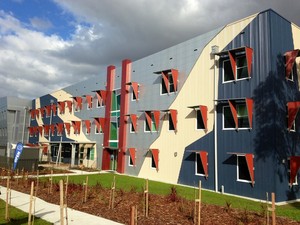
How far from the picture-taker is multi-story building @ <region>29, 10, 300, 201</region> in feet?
59.1

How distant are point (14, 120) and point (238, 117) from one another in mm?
48820

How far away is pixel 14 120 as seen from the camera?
57.5 meters

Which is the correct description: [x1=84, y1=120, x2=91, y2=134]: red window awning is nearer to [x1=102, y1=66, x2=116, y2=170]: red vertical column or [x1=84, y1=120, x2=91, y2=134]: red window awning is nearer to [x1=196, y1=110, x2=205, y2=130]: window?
[x1=102, y1=66, x2=116, y2=170]: red vertical column

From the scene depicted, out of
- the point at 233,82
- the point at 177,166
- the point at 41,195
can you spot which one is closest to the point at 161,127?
the point at 177,166

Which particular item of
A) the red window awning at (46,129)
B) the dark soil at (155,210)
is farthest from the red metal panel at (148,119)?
the red window awning at (46,129)

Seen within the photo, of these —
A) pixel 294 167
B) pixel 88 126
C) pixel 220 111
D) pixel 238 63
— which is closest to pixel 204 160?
pixel 220 111

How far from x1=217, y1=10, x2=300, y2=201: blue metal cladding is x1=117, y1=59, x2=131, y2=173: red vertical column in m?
12.9

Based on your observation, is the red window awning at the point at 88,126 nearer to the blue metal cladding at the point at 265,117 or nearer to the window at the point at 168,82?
the window at the point at 168,82

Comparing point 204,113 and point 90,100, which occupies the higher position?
point 90,100

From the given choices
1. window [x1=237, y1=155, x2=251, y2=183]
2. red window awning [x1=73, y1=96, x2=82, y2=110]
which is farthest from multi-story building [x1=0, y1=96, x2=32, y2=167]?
window [x1=237, y1=155, x2=251, y2=183]

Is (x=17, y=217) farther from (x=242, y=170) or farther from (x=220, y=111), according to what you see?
(x=220, y=111)

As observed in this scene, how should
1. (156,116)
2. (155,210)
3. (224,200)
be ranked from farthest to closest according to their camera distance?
(156,116), (224,200), (155,210)

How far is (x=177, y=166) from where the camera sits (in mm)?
23750

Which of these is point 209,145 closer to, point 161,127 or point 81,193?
point 161,127
